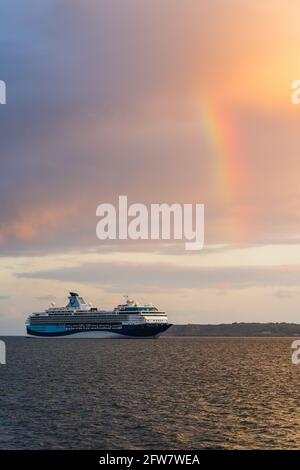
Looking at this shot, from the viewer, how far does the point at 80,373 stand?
10231 centimetres

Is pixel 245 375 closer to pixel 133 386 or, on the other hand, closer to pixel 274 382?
pixel 274 382

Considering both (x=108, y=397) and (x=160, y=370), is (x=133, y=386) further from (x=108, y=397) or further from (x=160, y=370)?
(x=160, y=370)

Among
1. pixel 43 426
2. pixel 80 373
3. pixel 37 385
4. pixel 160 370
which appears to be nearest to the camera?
pixel 43 426

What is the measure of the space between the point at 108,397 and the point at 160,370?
4157 centimetres

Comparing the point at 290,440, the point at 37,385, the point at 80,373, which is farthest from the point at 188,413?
the point at 80,373

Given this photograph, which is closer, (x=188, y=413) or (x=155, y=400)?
(x=188, y=413)

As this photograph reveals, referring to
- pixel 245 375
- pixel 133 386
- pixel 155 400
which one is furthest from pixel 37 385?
pixel 245 375

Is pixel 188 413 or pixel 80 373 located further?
pixel 80 373
